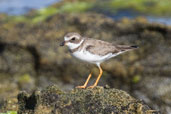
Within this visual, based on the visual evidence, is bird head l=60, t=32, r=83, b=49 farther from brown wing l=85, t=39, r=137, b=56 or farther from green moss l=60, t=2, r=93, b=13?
green moss l=60, t=2, r=93, b=13

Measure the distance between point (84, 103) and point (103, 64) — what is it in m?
5.36

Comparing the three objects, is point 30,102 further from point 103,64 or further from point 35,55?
point 35,55

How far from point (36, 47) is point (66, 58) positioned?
3.97 ft

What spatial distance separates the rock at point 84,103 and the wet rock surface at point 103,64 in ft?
14.8

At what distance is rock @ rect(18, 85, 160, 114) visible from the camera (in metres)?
5.31

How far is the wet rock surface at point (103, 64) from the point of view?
34.4 ft

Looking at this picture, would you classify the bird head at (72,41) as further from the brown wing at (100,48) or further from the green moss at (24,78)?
the green moss at (24,78)

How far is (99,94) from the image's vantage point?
5.77 m

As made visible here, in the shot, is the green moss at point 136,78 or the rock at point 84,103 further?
the green moss at point 136,78

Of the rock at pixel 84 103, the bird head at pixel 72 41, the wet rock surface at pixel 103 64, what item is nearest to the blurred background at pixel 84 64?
the wet rock surface at pixel 103 64

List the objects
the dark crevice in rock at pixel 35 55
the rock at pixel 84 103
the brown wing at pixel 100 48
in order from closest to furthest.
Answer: the rock at pixel 84 103
the brown wing at pixel 100 48
the dark crevice in rock at pixel 35 55

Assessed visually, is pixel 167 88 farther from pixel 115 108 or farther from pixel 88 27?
pixel 115 108

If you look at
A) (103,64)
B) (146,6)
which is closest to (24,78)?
(103,64)

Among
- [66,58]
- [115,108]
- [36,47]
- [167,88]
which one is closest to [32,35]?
[36,47]
